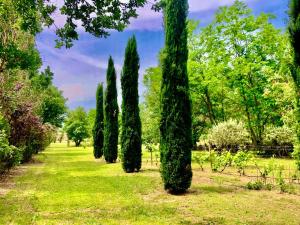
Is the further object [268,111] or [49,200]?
[268,111]

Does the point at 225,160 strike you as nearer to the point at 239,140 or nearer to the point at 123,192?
the point at 123,192

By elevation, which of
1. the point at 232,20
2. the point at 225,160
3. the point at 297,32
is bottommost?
the point at 225,160

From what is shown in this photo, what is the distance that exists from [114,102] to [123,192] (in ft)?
42.7

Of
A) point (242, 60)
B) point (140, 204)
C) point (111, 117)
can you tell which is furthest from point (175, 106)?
point (242, 60)

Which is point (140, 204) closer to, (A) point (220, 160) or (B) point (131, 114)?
(A) point (220, 160)

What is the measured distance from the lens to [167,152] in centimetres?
1258

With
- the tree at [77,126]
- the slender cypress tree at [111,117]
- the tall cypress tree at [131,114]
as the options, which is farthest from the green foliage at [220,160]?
the tree at [77,126]

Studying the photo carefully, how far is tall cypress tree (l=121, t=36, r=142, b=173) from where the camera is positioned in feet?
61.7

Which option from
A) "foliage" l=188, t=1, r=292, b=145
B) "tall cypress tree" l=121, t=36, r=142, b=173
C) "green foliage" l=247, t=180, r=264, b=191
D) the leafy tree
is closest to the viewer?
the leafy tree

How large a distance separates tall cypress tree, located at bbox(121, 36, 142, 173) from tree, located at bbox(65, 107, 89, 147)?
43167 mm

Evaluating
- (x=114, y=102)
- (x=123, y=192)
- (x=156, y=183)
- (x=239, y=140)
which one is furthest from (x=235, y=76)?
(x=123, y=192)

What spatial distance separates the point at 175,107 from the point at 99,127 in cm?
2031

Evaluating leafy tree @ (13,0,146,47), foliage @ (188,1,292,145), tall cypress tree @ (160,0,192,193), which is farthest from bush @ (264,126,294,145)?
leafy tree @ (13,0,146,47)

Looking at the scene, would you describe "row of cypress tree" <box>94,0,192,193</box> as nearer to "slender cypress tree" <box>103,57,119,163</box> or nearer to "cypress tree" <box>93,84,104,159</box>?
"slender cypress tree" <box>103,57,119,163</box>
